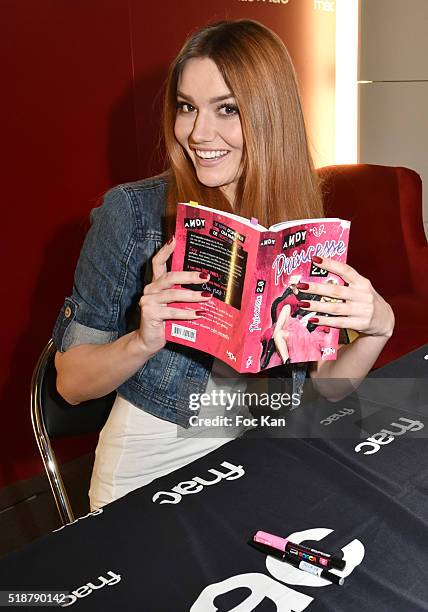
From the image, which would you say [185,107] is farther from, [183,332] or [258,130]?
[183,332]

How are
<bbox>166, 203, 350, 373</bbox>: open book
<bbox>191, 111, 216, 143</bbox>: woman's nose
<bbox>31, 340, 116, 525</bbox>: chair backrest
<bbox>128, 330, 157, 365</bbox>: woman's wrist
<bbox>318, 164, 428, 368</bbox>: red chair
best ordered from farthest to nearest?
<bbox>318, 164, 428, 368</bbox>: red chair → <bbox>31, 340, 116, 525</bbox>: chair backrest → <bbox>191, 111, 216, 143</bbox>: woman's nose → <bbox>128, 330, 157, 365</bbox>: woman's wrist → <bbox>166, 203, 350, 373</bbox>: open book

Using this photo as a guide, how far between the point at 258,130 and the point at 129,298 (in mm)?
398

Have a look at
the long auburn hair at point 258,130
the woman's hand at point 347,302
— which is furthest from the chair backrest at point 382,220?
the woman's hand at point 347,302

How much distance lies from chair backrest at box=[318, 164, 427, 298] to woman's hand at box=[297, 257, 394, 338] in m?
1.80

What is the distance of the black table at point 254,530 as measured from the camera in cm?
89

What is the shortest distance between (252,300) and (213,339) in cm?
11

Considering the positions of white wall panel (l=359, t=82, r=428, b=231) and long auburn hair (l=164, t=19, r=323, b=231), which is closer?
Result: long auburn hair (l=164, t=19, r=323, b=231)

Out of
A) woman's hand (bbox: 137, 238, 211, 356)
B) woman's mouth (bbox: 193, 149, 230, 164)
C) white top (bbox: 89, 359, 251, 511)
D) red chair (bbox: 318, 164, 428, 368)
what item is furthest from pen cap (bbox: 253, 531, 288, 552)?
red chair (bbox: 318, 164, 428, 368)

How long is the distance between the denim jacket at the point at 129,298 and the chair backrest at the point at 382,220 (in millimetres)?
1629

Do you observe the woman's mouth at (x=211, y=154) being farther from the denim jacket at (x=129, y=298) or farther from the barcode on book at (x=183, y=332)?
the barcode on book at (x=183, y=332)

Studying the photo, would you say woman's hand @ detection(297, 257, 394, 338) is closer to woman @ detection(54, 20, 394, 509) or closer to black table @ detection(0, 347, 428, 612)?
woman @ detection(54, 20, 394, 509)

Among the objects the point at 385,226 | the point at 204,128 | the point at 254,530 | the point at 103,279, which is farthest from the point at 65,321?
the point at 385,226

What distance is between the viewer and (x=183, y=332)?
118 centimetres

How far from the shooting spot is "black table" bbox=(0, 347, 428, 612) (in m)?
0.89
